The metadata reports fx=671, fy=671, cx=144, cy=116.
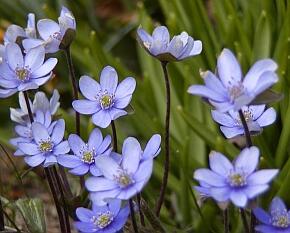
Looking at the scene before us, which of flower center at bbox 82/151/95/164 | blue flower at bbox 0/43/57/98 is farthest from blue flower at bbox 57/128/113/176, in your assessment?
blue flower at bbox 0/43/57/98

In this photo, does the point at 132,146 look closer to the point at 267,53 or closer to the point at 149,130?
the point at 149,130

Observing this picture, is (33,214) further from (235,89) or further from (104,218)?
(235,89)

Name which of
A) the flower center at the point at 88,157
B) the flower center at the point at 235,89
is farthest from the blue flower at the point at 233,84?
the flower center at the point at 88,157

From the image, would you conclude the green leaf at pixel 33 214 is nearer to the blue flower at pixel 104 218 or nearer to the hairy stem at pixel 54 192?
the hairy stem at pixel 54 192

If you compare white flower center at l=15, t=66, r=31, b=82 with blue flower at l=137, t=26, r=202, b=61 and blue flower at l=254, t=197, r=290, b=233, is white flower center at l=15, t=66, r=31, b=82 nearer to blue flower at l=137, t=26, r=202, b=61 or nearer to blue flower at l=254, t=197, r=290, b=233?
blue flower at l=137, t=26, r=202, b=61

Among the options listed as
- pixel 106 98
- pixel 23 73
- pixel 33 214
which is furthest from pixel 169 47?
pixel 33 214
